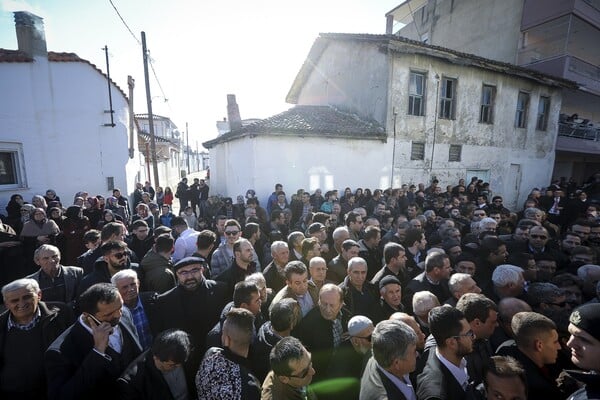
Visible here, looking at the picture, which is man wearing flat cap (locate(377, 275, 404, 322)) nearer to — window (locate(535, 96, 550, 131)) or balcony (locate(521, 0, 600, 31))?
window (locate(535, 96, 550, 131))

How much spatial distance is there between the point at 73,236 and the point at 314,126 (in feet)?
28.4

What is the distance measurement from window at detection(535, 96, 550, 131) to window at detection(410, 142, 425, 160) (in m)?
8.82

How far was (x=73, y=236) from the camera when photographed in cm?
580

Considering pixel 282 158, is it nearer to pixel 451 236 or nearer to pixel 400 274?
pixel 451 236

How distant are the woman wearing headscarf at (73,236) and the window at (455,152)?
15.2 m

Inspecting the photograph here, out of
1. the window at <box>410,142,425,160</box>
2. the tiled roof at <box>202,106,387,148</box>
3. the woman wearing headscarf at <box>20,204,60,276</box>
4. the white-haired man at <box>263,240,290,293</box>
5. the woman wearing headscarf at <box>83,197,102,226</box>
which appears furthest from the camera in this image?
the window at <box>410,142,425,160</box>

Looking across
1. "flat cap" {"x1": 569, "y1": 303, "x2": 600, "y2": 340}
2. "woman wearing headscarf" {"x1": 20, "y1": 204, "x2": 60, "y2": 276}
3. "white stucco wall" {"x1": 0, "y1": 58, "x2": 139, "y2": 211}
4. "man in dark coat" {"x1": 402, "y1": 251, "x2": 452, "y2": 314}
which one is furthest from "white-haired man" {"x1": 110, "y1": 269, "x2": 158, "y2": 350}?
"white stucco wall" {"x1": 0, "y1": 58, "x2": 139, "y2": 211}

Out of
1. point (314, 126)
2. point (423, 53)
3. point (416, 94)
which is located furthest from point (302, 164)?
point (423, 53)

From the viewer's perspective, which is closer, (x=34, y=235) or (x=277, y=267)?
(x=277, y=267)

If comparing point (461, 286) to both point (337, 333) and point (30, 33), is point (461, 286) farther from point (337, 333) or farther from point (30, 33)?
point (30, 33)

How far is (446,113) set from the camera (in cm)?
1441

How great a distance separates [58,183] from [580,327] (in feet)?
45.1

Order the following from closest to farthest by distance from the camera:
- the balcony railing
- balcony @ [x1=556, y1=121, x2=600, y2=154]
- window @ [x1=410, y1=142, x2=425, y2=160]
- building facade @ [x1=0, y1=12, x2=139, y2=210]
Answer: building facade @ [x1=0, y1=12, x2=139, y2=210] → window @ [x1=410, y1=142, x2=425, y2=160] → balcony @ [x1=556, y1=121, x2=600, y2=154] → the balcony railing

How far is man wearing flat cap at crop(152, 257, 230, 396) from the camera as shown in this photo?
2.94 meters
